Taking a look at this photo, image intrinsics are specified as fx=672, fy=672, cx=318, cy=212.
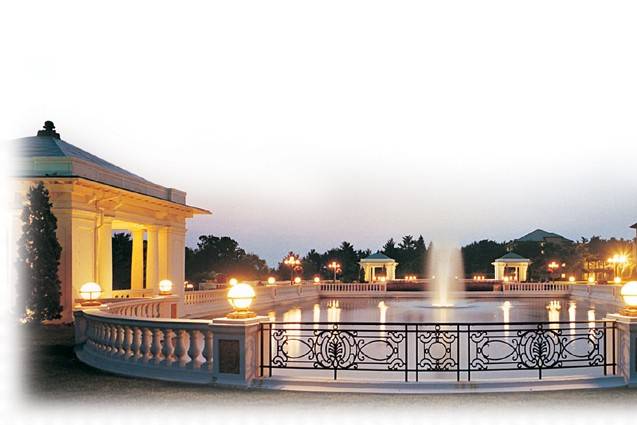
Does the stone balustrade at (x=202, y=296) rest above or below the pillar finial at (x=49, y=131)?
below

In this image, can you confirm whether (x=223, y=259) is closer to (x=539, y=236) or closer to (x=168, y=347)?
(x=168, y=347)

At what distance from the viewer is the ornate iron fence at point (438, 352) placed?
1162 cm

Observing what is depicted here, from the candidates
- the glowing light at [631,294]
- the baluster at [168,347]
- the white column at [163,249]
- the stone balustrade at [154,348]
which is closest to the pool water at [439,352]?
the glowing light at [631,294]

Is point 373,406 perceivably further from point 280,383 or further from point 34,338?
point 34,338

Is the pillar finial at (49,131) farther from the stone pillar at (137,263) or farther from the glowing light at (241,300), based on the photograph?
the glowing light at (241,300)

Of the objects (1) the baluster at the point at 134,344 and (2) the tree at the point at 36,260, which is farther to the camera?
(2) the tree at the point at 36,260

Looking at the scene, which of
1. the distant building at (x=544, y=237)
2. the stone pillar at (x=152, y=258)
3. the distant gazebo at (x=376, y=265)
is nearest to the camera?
the stone pillar at (x=152, y=258)

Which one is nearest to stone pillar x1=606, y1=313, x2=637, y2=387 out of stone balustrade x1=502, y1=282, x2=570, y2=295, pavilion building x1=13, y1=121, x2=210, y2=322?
pavilion building x1=13, y1=121, x2=210, y2=322

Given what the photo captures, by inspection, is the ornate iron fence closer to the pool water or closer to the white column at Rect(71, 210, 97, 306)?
the pool water

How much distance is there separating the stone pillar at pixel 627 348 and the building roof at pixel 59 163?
17.1m

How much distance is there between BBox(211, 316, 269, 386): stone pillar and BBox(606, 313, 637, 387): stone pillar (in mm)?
6357

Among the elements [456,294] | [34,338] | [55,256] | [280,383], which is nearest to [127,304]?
[34,338]

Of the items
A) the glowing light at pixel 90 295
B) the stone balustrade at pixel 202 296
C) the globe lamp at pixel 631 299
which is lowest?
the stone balustrade at pixel 202 296

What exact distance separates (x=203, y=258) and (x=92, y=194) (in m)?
57.4
